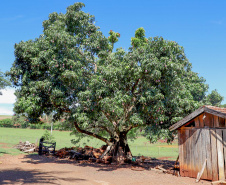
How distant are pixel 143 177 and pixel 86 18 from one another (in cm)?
1550

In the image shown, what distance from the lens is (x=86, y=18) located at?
2127 cm

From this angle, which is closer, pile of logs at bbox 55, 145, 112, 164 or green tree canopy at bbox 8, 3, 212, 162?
green tree canopy at bbox 8, 3, 212, 162

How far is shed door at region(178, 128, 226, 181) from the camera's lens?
12.6 metres

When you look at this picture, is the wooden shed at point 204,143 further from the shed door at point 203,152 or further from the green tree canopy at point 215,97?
the green tree canopy at point 215,97

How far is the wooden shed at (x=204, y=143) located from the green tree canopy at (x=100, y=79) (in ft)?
5.89

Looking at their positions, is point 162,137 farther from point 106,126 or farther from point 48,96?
point 48,96

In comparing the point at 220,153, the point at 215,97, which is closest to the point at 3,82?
the point at 220,153

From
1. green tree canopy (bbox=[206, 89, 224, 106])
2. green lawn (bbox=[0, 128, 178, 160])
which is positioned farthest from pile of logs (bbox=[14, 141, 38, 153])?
green tree canopy (bbox=[206, 89, 224, 106])

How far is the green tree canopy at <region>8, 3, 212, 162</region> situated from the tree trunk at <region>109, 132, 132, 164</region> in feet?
0.31

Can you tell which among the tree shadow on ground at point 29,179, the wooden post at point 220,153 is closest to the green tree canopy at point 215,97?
the wooden post at point 220,153

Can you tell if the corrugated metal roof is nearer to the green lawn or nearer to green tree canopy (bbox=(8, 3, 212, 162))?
green tree canopy (bbox=(8, 3, 212, 162))

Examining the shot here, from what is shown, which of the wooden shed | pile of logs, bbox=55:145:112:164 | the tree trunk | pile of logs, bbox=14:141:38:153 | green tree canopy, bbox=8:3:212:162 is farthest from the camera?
pile of logs, bbox=14:141:38:153

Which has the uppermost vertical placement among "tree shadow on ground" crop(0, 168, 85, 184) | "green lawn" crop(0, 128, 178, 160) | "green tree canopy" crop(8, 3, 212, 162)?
"green tree canopy" crop(8, 3, 212, 162)

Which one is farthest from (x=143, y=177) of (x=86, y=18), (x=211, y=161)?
(x=86, y=18)
